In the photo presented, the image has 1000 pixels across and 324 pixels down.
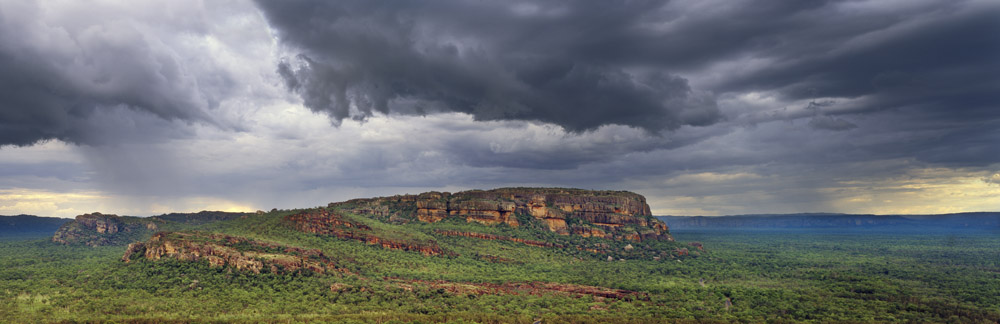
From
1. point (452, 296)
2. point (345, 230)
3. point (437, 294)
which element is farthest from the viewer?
point (345, 230)

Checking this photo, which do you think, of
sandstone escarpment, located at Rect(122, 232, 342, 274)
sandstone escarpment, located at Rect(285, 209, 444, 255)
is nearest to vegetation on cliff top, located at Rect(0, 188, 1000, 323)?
sandstone escarpment, located at Rect(122, 232, 342, 274)

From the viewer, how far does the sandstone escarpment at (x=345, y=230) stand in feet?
565

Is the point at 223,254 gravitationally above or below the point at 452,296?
above

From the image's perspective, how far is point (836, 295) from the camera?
Result: 398 feet

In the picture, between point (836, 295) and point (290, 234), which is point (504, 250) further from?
point (836, 295)

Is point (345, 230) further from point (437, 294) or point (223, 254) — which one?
point (437, 294)

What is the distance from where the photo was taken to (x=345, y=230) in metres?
177

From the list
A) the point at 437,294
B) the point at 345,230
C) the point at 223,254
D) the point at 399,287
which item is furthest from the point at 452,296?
the point at 345,230

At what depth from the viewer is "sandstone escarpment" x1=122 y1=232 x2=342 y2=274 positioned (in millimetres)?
122562

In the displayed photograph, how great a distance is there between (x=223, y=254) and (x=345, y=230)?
181ft

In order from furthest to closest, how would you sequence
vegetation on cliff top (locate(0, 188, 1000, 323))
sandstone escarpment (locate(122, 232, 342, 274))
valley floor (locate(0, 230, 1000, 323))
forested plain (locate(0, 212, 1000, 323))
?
1. sandstone escarpment (locate(122, 232, 342, 274))
2. vegetation on cliff top (locate(0, 188, 1000, 323))
3. forested plain (locate(0, 212, 1000, 323))
4. valley floor (locate(0, 230, 1000, 323))

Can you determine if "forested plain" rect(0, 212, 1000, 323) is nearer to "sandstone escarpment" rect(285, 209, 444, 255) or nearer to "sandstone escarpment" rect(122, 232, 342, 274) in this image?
"sandstone escarpment" rect(122, 232, 342, 274)

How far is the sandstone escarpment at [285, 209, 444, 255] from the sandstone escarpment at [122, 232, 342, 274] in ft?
119

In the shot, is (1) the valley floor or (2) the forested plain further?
(2) the forested plain
